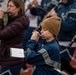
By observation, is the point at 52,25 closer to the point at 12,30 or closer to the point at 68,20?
the point at 12,30

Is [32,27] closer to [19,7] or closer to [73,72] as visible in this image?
[73,72]

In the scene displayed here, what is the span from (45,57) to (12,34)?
51 centimetres

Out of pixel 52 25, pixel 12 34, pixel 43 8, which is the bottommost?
pixel 43 8

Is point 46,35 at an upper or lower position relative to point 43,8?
upper

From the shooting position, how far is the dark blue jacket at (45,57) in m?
3.46

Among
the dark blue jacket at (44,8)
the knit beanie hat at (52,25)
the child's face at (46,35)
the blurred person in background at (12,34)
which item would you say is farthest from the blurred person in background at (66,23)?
the child's face at (46,35)

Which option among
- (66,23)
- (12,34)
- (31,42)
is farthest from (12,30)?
(66,23)

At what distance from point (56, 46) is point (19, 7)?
2.42 feet

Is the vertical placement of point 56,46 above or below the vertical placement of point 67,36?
above

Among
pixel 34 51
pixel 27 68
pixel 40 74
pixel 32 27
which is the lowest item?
pixel 27 68

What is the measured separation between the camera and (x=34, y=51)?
11.6ft

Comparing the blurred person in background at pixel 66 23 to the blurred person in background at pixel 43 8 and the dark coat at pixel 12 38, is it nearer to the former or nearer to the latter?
the blurred person in background at pixel 43 8

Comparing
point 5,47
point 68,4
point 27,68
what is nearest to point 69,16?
point 68,4

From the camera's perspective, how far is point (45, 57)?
3.46 meters
